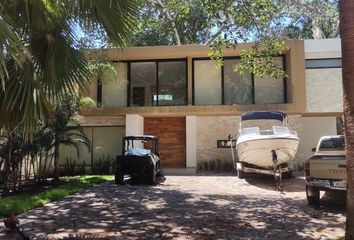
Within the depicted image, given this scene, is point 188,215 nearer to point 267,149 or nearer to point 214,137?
point 267,149

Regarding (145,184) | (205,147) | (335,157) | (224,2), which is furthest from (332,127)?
(224,2)

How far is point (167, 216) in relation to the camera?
389 inches

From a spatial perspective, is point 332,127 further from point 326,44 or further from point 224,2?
point 224,2

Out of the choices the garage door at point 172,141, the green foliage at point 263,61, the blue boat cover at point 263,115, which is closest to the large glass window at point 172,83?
the garage door at point 172,141

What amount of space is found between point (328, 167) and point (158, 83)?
1328 cm

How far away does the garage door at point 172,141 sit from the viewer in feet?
73.5

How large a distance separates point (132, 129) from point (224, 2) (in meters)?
11.9

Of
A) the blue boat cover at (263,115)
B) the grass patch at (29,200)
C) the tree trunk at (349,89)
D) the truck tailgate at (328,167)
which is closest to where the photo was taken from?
the tree trunk at (349,89)

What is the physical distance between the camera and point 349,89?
6699mm

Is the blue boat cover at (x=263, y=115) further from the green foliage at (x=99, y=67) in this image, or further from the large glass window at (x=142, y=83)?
the large glass window at (x=142, y=83)

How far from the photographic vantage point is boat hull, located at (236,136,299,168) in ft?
50.8

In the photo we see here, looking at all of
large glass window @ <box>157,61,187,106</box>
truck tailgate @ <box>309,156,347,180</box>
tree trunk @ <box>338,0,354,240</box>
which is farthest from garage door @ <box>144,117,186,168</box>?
tree trunk @ <box>338,0,354,240</box>

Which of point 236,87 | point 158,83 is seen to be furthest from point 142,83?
point 236,87

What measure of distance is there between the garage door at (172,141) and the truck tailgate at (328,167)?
470 inches
